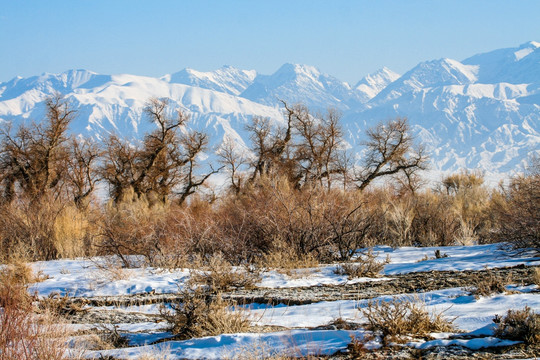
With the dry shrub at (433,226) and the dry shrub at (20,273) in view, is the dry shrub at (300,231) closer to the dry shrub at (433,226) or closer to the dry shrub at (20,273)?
the dry shrub at (433,226)

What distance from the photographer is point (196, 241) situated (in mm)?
12586

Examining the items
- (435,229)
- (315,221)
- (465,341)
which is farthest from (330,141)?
(465,341)

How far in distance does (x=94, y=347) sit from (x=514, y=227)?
9.70m

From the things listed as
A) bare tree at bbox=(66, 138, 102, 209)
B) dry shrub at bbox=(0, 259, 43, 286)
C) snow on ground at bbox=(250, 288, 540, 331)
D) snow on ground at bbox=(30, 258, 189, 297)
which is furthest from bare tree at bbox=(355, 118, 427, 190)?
snow on ground at bbox=(250, 288, 540, 331)

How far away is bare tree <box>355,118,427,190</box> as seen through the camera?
109ft

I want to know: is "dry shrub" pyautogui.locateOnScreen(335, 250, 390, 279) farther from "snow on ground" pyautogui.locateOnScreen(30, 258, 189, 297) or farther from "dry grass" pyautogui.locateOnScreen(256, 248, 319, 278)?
"snow on ground" pyautogui.locateOnScreen(30, 258, 189, 297)

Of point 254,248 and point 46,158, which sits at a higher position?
point 46,158

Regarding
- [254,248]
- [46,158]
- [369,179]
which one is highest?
[46,158]

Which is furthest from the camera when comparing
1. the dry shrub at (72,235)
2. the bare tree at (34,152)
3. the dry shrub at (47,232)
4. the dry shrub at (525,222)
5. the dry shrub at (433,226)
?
the bare tree at (34,152)

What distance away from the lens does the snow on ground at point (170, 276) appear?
364 inches

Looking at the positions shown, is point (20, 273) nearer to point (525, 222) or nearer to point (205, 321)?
point (205, 321)

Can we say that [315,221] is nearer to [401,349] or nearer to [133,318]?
[133,318]

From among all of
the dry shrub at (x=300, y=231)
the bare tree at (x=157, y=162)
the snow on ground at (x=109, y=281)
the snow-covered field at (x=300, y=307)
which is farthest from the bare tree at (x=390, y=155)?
the snow on ground at (x=109, y=281)

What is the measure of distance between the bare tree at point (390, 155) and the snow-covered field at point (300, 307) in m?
21.2
